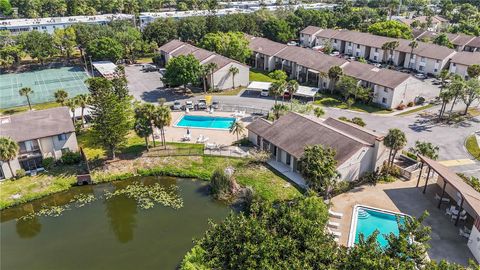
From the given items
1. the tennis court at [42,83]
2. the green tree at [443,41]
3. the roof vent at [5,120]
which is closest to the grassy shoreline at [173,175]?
the roof vent at [5,120]

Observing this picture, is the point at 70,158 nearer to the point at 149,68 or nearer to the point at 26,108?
the point at 26,108

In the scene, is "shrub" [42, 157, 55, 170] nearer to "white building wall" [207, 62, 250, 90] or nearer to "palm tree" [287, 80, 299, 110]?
"white building wall" [207, 62, 250, 90]

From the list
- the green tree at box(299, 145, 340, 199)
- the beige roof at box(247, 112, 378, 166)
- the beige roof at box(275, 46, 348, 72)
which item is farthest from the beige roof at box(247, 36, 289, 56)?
the green tree at box(299, 145, 340, 199)

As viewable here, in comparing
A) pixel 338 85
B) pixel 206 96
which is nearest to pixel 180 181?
pixel 206 96

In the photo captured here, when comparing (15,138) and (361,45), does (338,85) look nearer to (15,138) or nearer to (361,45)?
(361,45)

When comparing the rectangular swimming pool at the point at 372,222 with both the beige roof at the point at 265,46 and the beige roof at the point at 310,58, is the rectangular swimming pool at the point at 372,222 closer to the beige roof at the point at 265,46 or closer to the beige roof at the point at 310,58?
the beige roof at the point at 310,58

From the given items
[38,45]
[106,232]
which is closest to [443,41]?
[106,232]
